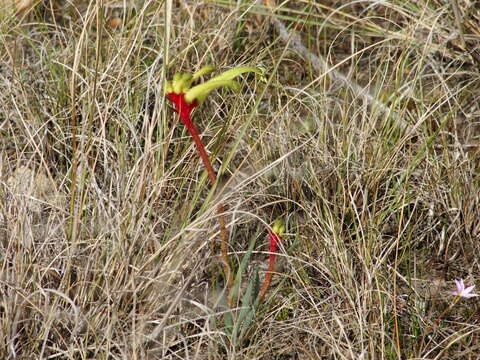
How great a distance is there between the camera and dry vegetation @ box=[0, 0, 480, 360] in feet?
6.21

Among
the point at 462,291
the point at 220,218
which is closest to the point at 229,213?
the point at 220,218

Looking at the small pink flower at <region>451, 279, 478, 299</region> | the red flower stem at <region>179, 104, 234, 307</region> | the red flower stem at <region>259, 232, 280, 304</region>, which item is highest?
the red flower stem at <region>179, 104, 234, 307</region>

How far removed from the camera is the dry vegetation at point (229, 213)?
189 cm

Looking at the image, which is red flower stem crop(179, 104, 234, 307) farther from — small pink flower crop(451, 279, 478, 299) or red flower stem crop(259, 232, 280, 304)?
small pink flower crop(451, 279, 478, 299)

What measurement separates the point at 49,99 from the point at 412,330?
4.37 feet

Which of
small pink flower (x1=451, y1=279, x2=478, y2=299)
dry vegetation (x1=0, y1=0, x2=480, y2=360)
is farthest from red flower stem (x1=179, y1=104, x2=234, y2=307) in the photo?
small pink flower (x1=451, y1=279, x2=478, y2=299)

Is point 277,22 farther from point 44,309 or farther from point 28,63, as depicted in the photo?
point 44,309

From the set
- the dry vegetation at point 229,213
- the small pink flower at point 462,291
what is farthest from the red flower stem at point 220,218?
the small pink flower at point 462,291

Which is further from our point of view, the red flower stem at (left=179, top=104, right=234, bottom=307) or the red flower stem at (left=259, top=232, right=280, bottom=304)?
the red flower stem at (left=259, top=232, right=280, bottom=304)

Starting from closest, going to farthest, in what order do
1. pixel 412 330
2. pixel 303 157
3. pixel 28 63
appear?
pixel 412 330
pixel 303 157
pixel 28 63

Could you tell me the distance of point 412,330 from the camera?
77.7 inches

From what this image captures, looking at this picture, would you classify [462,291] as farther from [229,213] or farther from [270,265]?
[229,213]

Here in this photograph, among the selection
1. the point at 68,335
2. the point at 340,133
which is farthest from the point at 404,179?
the point at 68,335

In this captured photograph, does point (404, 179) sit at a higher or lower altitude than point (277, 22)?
lower
